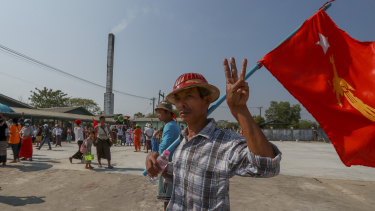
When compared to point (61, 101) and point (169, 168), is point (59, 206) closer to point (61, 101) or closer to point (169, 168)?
point (169, 168)

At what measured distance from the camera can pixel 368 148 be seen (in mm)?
2445

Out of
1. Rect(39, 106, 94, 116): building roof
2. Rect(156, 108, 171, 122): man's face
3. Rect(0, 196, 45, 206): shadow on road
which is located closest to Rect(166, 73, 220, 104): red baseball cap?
Rect(156, 108, 171, 122): man's face

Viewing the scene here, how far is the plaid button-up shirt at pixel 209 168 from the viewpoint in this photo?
4.36 ft

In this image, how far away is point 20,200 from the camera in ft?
14.8

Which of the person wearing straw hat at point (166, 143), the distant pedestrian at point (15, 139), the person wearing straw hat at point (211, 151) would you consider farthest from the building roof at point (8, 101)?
the person wearing straw hat at point (211, 151)

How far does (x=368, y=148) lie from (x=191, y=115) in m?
2.10

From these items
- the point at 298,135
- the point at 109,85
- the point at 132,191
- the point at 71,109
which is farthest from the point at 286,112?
the point at 132,191

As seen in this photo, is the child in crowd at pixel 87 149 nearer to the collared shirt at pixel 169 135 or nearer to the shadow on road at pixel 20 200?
the shadow on road at pixel 20 200

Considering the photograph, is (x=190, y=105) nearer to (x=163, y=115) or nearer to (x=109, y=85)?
(x=163, y=115)

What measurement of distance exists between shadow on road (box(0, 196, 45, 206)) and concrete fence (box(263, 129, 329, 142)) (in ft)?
113

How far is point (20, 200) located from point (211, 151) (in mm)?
4835

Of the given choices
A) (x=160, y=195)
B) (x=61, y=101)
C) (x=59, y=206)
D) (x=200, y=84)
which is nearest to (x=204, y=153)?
(x=200, y=84)

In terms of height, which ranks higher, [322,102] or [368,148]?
[322,102]

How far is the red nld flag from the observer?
8.46 ft
